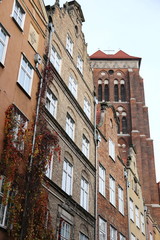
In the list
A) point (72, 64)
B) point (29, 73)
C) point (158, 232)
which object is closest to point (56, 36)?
point (72, 64)

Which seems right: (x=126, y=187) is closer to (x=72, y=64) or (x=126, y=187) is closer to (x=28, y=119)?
(x=72, y=64)

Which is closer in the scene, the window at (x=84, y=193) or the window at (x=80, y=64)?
the window at (x=84, y=193)

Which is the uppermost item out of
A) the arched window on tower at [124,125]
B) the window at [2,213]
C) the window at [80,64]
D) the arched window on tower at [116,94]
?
the arched window on tower at [116,94]

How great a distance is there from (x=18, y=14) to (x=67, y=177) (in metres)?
7.90

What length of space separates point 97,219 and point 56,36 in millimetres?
10313

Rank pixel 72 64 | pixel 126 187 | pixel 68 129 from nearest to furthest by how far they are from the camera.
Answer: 1. pixel 68 129
2. pixel 72 64
3. pixel 126 187

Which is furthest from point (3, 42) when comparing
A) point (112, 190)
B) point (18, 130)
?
point (112, 190)

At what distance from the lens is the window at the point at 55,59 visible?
63.7ft

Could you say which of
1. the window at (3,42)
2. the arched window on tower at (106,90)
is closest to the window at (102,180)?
the window at (3,42)

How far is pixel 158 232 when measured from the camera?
3844 cm

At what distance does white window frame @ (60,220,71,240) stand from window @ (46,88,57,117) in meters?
5.14

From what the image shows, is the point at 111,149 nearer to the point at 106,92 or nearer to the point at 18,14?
the point at 18,14

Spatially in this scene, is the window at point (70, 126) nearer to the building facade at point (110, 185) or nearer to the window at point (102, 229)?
the building facade at point (110, 185)

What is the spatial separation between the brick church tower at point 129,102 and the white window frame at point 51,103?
3554 cm
